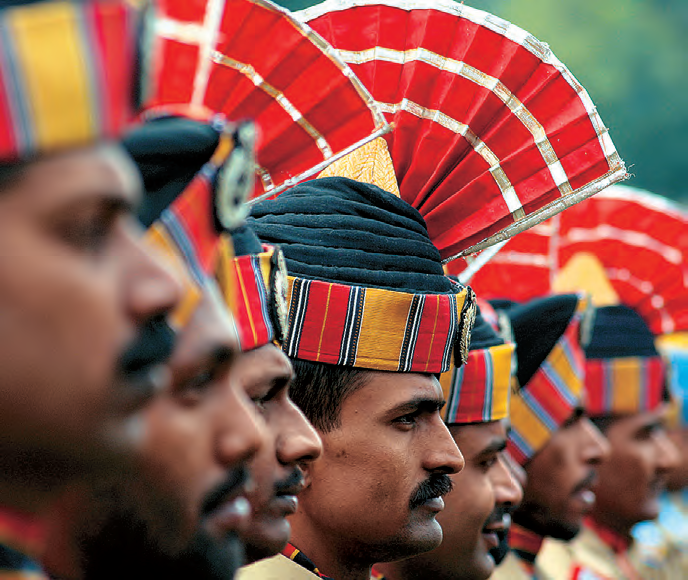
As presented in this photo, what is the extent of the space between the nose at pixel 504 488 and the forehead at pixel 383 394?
101cm

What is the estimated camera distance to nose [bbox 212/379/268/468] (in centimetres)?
164

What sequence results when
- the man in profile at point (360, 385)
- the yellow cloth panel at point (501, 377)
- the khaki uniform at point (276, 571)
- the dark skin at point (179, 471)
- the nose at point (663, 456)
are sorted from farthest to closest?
the nose at point (663, 456), the yellow cloth panel at point (501, 377), the man in profile at point (360, 385), the khaki uniform at point (276, 571), the dark skin at point (179, 471)

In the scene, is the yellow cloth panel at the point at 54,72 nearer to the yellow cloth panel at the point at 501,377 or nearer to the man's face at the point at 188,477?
the man's face at the point at 188,477

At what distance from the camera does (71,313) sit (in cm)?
131

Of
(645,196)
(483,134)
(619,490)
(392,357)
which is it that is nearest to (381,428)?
(392,357)

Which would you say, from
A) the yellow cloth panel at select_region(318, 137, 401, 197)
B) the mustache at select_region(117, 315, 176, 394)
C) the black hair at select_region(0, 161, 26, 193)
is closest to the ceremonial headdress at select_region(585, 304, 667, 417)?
the yellow cloth panel at select_region(318, 137, 401, 197)

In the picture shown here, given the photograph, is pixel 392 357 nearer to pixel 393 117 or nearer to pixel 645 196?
pixel 393 117

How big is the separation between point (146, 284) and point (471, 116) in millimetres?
2401

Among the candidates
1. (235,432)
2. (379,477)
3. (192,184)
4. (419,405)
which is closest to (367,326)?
(419,405)

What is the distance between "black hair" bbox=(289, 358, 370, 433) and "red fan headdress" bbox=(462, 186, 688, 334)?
296 centimetres

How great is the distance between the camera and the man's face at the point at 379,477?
3064 millimetres

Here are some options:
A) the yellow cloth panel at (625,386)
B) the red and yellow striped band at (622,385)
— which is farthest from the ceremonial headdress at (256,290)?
the yellow cloth panel at (625,386)

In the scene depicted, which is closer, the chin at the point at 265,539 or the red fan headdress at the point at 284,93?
the chin at the point at 265,539

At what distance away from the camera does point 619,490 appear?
654 centimetres
